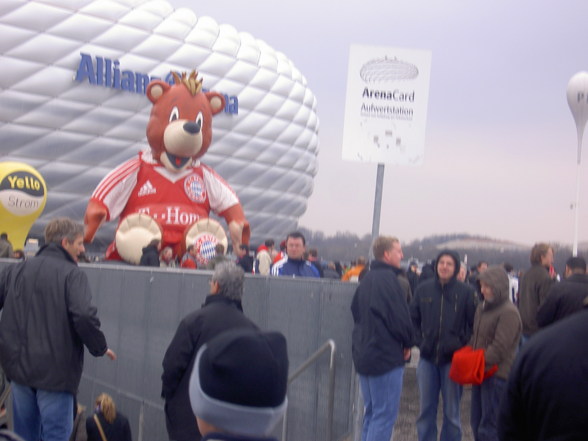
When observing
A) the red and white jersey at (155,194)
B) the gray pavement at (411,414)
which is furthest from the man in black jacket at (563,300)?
the red and white jersey at (155,194)

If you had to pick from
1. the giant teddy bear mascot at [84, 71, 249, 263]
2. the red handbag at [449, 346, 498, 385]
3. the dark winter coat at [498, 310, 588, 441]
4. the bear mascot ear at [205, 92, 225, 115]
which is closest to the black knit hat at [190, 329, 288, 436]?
the dark winter coat at [498, 310, 588, 441]

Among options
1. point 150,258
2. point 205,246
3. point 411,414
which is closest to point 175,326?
point 411,414

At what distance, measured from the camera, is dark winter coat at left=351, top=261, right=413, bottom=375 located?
4.88 metres

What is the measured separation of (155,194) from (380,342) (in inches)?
285

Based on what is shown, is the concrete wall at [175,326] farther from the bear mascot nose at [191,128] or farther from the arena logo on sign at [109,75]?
the arena logo on sign at [109,75]

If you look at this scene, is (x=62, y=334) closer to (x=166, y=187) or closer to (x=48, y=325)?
(x=48, y=325)

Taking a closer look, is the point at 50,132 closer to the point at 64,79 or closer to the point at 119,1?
the point at 64,79

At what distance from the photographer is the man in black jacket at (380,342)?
4.89 metres

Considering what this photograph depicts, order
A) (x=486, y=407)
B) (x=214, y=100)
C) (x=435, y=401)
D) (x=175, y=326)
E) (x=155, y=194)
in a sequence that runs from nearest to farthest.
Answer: (x=486, y=407) < (x=435, y=401) < (x=175, y=326) < (x=155, y=194) < (x=214, y=100)

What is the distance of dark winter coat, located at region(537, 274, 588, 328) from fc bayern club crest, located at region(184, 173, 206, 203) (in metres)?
7.44

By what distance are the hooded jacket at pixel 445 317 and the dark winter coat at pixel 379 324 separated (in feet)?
1.79

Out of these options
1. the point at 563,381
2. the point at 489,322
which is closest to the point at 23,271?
the point at 489,322

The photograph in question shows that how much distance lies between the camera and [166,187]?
11625 millimetres

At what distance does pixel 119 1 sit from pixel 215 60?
4.20 meters
